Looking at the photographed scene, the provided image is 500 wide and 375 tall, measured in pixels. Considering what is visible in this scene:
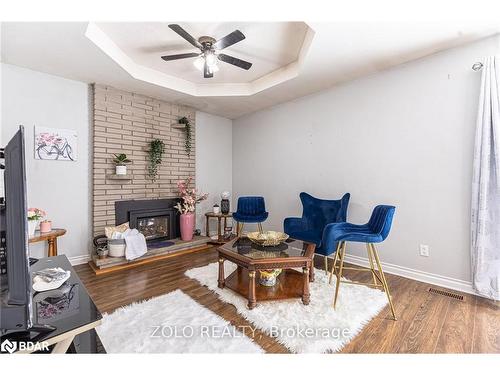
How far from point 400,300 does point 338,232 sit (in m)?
0.91

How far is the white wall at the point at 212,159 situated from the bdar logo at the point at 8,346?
379 cm

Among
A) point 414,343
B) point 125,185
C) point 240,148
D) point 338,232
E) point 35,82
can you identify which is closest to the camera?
point 414,343

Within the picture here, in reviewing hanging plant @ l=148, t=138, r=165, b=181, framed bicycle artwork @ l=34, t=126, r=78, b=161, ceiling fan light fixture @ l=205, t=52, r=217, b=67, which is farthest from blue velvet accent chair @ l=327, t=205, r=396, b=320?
framed bicycle artwork @ l=34, t=126, r=78, b=161

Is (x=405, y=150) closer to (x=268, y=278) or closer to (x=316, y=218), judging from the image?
(x=316, y=218)

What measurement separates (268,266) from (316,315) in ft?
A: 1.74

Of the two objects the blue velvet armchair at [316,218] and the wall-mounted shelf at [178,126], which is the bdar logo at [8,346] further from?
the wall-mounted shelf at [178,126]

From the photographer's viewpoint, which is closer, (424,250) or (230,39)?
(230,39)

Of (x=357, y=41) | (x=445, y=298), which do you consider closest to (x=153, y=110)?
(x=357, y=41)

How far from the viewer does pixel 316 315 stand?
190 cm

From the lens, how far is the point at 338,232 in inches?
82.4

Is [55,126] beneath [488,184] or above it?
above

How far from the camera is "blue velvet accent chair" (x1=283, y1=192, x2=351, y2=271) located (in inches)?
115

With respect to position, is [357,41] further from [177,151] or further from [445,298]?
[177,151]

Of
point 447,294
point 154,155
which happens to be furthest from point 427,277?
point 154,155
